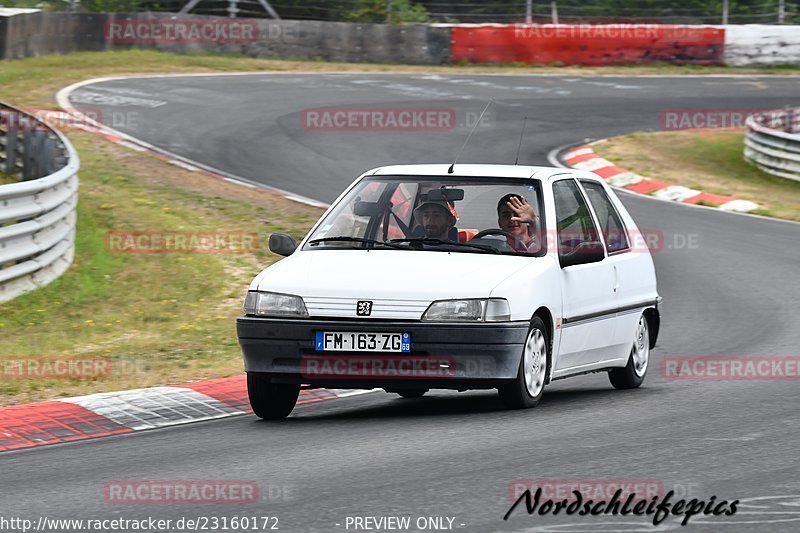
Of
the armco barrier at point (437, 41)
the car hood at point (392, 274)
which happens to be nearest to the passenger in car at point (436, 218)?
the car hood at point (392, 274)

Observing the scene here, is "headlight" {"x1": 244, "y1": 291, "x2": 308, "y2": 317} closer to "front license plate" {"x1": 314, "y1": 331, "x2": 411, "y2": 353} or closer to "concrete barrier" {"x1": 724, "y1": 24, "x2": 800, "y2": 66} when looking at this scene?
"front license plate" {"x1": 314, "y1": 331, "x2": 411, "y2": 353}

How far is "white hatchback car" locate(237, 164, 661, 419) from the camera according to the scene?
819cm

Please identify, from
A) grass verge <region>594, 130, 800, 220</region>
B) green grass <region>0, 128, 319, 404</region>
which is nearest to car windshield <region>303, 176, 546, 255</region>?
green grass <region>0, 128, 319, 404</region>

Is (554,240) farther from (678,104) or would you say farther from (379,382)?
(678,104)

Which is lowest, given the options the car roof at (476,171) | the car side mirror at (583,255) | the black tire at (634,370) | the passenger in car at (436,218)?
the black tire at (634,370)

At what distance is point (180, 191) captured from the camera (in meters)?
19.1

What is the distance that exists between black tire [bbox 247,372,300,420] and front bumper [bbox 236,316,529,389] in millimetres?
319

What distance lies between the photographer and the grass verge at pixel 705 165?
2336cm

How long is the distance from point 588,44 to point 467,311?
2919cm

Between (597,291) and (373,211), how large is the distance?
1536 mm

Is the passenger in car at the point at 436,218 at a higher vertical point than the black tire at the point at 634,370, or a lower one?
higher

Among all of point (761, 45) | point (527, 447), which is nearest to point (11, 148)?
point (527, 447)

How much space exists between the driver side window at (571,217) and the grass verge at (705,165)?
40.5ft

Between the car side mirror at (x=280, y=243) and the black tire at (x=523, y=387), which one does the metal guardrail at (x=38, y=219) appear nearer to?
the car side mirror at (x=280, y=243)
